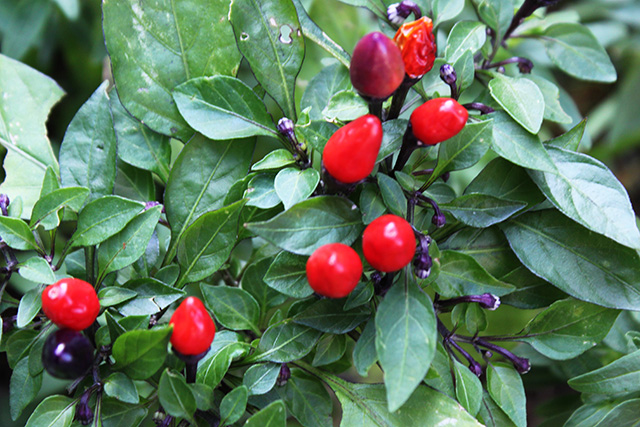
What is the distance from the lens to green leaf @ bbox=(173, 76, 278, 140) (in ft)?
1.48

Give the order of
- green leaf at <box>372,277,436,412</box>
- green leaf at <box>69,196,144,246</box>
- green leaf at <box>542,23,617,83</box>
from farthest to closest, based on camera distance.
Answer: green leaf at <box>542,23,617,83</box>
green leaf at <box>69,196,144,246</box>
green leaf at <box>372,277,436,412</box>

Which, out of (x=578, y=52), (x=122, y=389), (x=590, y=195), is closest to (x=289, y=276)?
(x=122, y=389)

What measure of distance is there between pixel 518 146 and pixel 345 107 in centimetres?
15

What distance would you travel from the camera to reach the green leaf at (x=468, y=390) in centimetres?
42

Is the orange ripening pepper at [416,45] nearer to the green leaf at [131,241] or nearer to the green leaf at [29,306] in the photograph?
the green leaf at [131,241]

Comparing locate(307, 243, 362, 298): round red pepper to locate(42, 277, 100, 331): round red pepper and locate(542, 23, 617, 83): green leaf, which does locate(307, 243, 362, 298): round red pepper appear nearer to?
locate(42, 277, 100, 331): round red pepper

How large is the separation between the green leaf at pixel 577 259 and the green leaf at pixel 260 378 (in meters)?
0.23

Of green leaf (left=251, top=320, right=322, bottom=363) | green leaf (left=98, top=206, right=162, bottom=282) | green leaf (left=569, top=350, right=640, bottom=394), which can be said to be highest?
green leaf (left=98, top=206, right=162, bottom=282)

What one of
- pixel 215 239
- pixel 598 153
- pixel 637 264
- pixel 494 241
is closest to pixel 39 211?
pixel 215 239

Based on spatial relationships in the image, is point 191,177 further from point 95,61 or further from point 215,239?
point 95,61

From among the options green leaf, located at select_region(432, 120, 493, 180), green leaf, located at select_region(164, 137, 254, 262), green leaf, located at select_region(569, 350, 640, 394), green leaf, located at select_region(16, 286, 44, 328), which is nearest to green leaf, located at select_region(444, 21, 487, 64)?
green leaf, located at select_region(432, 120, 493, 180)

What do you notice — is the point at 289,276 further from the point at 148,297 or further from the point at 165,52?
the point at 165,52

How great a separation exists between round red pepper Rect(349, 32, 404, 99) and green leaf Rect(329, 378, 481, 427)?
24 cm

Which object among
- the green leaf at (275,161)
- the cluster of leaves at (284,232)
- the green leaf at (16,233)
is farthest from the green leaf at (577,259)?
the green leaf at (16,233)
